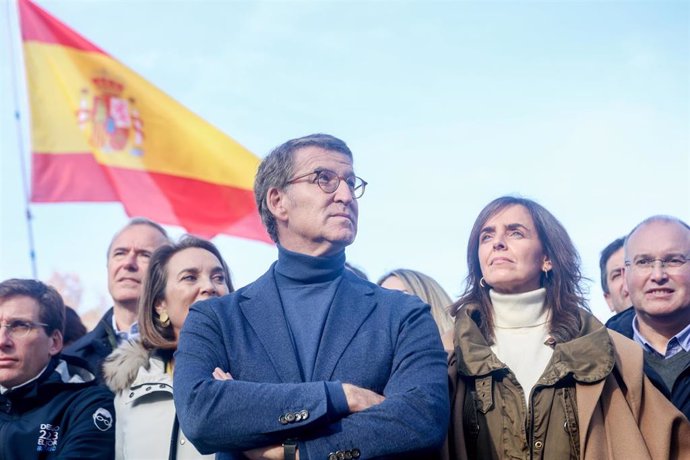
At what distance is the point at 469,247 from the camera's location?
5039 mm

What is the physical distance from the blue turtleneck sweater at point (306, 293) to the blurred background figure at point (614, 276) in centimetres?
405

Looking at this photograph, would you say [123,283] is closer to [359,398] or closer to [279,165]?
[279,165]

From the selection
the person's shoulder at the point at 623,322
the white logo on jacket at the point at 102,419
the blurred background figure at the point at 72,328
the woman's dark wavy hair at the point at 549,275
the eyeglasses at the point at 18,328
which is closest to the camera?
the woman's dark wavy hair at the point at 549,275

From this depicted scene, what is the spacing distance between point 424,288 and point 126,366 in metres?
2.22

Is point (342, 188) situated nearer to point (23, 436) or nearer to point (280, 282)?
point (280, 282)

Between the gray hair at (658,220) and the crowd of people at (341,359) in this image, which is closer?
the crowd of people at (341,359)

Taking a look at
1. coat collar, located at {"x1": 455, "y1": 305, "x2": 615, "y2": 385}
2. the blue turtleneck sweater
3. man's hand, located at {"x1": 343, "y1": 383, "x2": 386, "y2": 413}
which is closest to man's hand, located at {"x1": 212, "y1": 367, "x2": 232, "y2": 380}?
the blue turtleneck sweater

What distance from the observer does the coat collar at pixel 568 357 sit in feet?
13.9

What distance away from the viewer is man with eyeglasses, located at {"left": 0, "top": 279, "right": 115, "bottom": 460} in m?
4.74

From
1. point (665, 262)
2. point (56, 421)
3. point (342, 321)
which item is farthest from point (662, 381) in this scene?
point (56, 421)

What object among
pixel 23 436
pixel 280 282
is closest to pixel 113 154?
pixel 23 436

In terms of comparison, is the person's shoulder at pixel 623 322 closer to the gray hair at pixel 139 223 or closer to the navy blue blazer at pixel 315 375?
the navy blue blazer at pixel 315 375

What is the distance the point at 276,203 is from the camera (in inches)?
172

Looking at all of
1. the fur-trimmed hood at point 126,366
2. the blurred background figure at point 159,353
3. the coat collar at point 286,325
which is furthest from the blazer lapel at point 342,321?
the fur-trimmed hood at point 126,366
